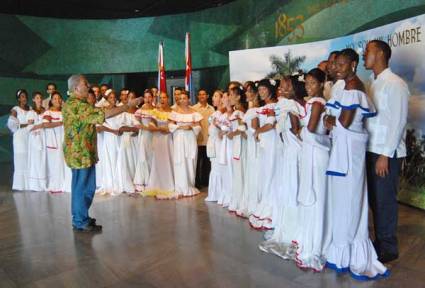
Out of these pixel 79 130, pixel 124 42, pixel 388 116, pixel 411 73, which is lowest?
pixel 79 130

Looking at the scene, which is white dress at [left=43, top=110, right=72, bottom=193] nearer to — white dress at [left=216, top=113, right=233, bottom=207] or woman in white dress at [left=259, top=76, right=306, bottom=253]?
white dress at [left=216, top=113, right=233, bottom=207]

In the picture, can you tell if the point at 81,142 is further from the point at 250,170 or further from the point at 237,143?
the point at 250,170

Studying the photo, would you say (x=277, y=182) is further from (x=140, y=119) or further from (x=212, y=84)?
(x=212, y=84)

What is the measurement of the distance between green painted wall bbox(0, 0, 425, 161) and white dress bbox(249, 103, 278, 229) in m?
4.18

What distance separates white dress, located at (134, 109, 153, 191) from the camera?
20.2ft

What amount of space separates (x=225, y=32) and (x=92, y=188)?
612cm

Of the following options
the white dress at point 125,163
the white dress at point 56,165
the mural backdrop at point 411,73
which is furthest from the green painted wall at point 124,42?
the white dress at point 56,165

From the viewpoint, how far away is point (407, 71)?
490 cm

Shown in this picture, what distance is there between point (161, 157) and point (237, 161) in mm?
1711

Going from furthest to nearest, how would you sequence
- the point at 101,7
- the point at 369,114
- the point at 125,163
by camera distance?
the point at 101,7 → the point at 125,163 → the point at 369,114

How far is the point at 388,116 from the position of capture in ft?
9.59

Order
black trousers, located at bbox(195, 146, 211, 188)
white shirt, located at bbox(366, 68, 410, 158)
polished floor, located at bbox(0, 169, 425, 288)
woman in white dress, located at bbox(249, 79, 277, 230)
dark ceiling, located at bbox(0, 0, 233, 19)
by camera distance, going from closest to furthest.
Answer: white shirt, located at bbox(366, 68, 410, 158) < polished floor, located at bbox(0, 169, 425, 288) < woman in white dress, located at bbox(249, 79, 277, 230) < black trousers, located at bbox(195, 146, 211, 188) < dark ceiling, located at bbox(0, 0, 233, 19)

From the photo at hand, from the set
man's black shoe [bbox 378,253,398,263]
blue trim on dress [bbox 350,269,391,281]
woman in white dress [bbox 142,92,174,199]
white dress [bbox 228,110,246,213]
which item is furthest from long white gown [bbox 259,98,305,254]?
woman in white dress [bbox 142,92,174,199]

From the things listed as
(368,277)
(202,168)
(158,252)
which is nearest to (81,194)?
(158,252)
